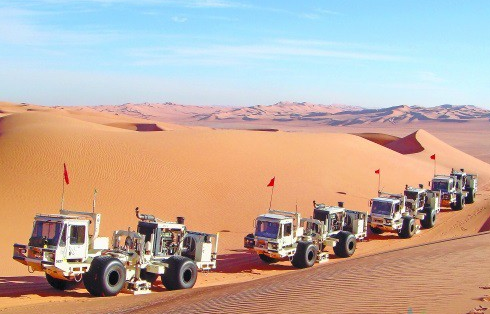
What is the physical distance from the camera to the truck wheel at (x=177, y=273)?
15148 millimetres

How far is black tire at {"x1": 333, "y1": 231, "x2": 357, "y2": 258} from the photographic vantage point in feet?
65.8

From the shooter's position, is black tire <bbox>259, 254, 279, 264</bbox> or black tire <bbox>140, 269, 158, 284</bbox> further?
black tire <bbox>259, 254, 279, 264</bbox>

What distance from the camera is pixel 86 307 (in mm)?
12625

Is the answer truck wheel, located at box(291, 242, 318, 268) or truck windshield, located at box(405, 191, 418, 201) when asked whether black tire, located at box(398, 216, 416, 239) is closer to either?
truck windshield, located at box(405, 191, 418, 201)

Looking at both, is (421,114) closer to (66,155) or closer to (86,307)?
(66,155)

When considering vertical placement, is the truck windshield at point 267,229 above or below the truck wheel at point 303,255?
above

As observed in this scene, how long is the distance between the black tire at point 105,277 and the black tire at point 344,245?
8.29m

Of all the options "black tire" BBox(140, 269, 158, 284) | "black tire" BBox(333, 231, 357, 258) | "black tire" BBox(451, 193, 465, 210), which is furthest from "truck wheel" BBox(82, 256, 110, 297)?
"black tire" BBox(451, 193, 465, 210)

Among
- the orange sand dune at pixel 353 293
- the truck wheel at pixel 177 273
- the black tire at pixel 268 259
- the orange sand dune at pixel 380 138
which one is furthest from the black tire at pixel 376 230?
the orange sand dune at pixel 380 138

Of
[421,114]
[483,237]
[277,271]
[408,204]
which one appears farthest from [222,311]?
[421,114]

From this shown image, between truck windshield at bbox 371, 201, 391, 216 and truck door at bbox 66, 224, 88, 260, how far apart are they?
12.8m

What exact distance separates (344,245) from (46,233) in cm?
993

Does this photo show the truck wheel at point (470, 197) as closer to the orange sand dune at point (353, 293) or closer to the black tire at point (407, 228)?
the black tire at point (407, 228)

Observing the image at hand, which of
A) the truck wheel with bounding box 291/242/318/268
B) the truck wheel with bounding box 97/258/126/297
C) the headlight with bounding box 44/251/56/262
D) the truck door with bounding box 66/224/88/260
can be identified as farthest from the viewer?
the truck wheel with bounding box 291/242/318/268
